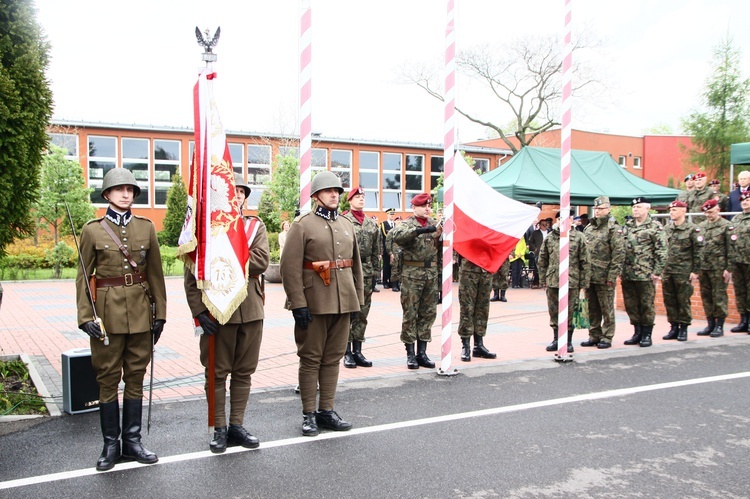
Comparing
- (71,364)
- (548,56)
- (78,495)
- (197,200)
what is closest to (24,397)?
(71,364)

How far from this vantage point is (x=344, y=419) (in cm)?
576

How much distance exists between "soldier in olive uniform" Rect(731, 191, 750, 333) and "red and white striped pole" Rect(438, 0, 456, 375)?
601cm

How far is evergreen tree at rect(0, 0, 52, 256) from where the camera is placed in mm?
5828

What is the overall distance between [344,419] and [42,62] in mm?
4648

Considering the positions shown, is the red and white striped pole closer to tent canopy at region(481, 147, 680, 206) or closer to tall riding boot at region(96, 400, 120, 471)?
tall riding boot at region(96, 400, 120, 471)

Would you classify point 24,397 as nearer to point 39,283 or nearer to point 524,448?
point 524,448

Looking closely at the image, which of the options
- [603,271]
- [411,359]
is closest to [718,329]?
[603,271]

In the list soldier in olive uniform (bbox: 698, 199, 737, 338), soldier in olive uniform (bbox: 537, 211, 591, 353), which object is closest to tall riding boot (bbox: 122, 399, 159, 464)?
soldier in olive uniform (bbox: 537, 211, 591, 353)

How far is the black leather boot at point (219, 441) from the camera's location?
4820mm

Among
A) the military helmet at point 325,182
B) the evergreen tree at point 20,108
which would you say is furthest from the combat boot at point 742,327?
the evergreen tree at point 20,108

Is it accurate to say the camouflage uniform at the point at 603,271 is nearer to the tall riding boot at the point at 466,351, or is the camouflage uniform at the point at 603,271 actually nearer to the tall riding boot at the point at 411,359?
the tall riding boot at the point at 466,351

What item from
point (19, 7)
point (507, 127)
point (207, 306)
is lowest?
point (207, 306)

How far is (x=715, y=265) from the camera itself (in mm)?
10828

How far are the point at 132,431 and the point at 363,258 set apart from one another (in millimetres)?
4173
